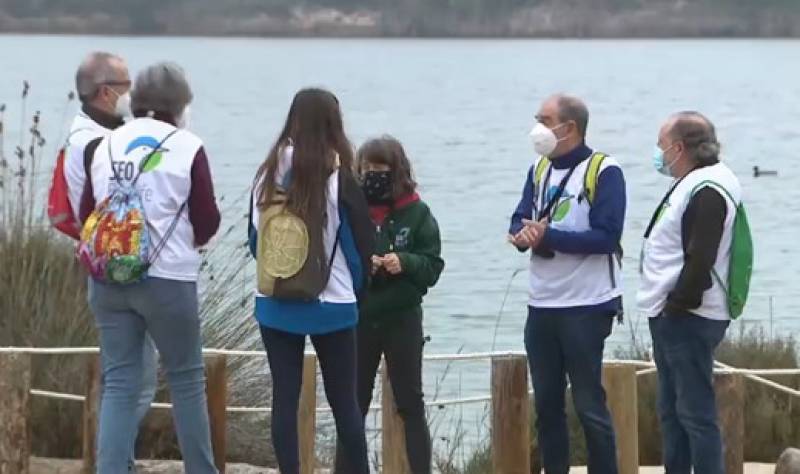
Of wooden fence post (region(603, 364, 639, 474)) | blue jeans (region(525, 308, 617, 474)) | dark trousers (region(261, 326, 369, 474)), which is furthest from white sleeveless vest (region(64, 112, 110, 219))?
wooden fence post (region(603, 364, 639, 474))

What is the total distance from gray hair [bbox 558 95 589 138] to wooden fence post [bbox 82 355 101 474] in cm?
204

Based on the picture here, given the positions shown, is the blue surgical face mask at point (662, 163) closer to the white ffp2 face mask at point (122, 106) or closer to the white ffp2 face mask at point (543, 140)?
the white ffp2 face mask at point (543, 140)

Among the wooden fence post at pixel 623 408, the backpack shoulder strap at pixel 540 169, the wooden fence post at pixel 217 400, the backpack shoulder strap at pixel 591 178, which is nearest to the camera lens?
the backpack shoulder strap at pixel 591 178

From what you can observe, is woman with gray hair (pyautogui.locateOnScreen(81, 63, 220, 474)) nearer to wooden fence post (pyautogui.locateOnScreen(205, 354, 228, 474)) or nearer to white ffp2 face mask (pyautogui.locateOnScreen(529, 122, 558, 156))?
wooden fence post (pyautogui.locateOnScreen(205, 354, 228, 474))

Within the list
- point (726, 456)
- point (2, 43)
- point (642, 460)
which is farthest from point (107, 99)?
point (2, 43)

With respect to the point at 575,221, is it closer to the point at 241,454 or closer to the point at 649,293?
the point at 649,293

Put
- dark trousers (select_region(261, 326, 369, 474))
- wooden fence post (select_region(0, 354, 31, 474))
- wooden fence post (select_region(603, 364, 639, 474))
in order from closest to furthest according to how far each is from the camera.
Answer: dark trousers (select_region(261, 326, 369, 474))
wooden fence post (select_region(0, 354, 31, 474))
wooden fence post (select_region(603, 364, 639, 474))

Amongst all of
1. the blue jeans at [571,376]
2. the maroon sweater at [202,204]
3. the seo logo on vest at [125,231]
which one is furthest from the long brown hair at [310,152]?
the blue jeans at [571,376]

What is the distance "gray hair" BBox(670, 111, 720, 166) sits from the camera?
6543mm

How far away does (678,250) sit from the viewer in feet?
21.4

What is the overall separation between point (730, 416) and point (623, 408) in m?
0.42

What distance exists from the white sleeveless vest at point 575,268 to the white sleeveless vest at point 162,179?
1389 millimetres

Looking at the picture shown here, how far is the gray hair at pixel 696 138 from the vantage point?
6543 mm

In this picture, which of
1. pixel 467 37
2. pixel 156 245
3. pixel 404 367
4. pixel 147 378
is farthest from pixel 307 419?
pixel 467 37
